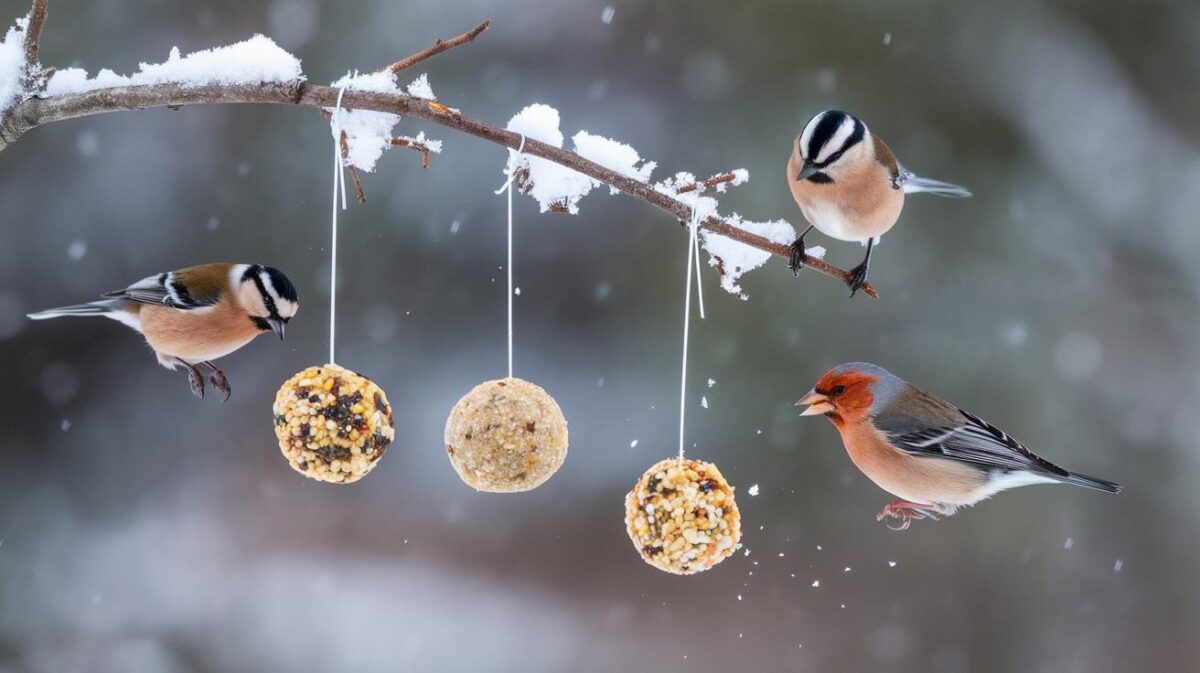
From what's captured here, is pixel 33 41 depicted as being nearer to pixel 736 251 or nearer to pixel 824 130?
pixel 736 251

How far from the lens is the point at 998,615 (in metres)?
4.16

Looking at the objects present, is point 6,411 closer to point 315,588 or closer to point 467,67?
point 315,588

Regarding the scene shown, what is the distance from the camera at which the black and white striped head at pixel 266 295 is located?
5.88ft

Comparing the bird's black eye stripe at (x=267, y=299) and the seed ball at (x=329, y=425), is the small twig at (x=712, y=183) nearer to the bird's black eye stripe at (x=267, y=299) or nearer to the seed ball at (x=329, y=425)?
the seed ball at (x=329, y=425)

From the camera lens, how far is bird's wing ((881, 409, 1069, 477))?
1947 mm

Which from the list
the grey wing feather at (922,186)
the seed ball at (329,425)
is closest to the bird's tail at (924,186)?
the grey wing feather at (922,186)

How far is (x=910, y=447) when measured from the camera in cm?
195

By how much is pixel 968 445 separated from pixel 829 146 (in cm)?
68

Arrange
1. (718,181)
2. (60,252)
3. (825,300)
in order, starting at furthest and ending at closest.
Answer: (825,300) → (60,252) → (718,181)

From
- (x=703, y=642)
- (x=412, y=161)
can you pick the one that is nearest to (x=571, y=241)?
(x=412, y=161)

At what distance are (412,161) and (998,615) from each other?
119 inches

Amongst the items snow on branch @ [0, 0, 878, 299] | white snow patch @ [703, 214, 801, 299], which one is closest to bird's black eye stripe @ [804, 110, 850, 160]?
white snow patch @ [703, 214, 801, 299]

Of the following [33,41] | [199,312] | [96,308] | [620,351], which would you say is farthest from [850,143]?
[620,351]

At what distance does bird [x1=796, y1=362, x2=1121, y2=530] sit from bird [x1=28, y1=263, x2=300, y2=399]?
3.53 ft
